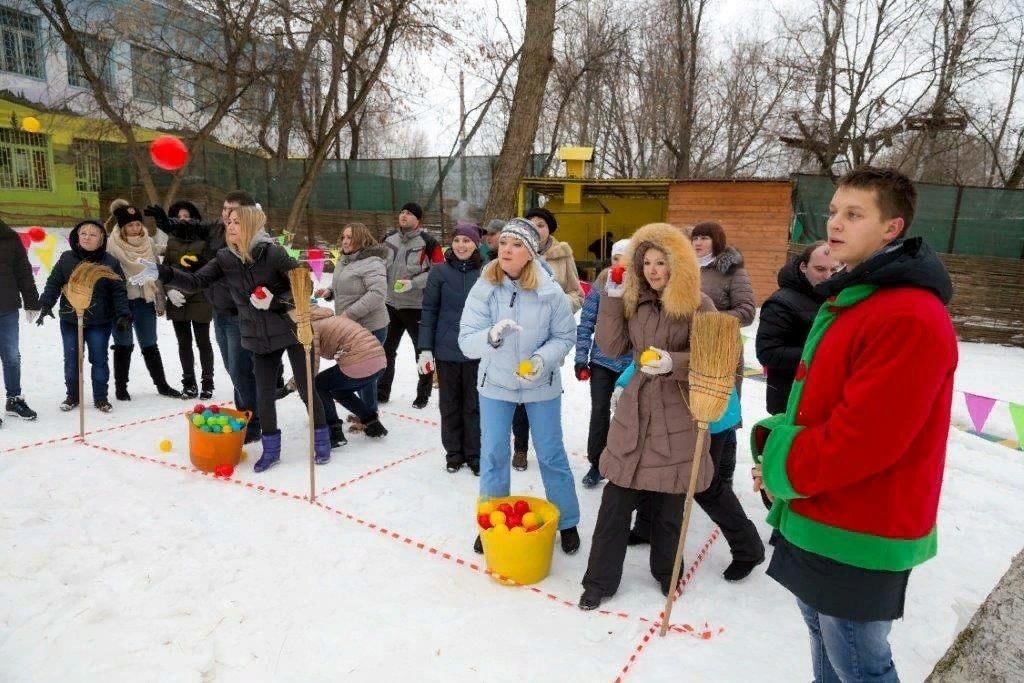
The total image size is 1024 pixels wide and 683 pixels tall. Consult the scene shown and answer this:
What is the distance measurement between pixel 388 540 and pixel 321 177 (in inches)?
616

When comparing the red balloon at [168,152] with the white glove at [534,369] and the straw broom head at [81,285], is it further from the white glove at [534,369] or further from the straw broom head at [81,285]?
the white glove at [534,369]

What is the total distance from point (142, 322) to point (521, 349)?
4.51m

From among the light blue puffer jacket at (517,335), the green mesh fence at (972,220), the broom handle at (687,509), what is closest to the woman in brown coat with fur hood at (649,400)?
the broom handle at (687,509)

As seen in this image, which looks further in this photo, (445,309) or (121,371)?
(121,371)

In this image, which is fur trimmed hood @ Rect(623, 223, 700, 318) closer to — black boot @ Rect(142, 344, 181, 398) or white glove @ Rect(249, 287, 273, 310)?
white glove @ Rect(249, 287, 273, 310)

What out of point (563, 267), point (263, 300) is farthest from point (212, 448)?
point (563, 267)

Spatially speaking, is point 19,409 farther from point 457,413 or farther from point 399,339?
point 457,413

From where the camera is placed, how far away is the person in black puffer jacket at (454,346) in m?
4.68

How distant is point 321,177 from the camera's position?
1755cm

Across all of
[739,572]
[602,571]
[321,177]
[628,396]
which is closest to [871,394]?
[628,396]

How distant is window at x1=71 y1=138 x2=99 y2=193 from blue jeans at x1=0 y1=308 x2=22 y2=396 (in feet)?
60.3

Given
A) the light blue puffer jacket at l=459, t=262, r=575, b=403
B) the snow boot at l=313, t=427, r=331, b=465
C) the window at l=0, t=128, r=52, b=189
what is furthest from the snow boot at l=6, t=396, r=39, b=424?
the window at l=0, t=128, r=52, b=189

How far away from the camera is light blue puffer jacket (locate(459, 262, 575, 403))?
Answer: 3455mm

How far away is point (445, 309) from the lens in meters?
4.70
